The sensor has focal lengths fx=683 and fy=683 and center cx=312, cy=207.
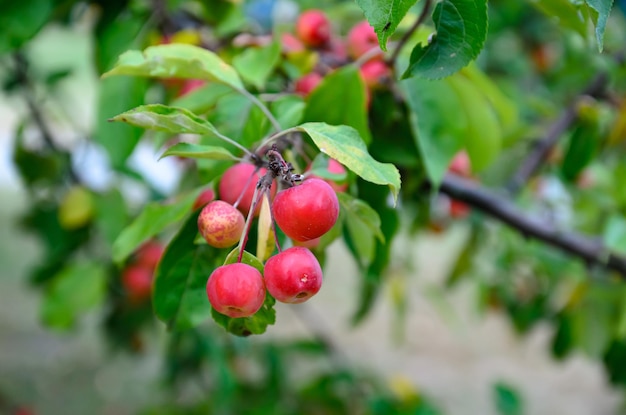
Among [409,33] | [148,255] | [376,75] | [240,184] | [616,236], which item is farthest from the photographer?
[148,255]

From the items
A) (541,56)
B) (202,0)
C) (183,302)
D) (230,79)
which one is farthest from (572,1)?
(541,56)

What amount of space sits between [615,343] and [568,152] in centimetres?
40

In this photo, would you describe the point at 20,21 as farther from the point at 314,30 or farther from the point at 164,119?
the point at 164,119

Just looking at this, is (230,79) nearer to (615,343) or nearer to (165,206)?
(165,206)

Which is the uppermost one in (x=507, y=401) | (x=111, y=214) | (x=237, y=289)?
(x=237, y=289)

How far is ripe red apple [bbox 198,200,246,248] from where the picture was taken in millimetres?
456

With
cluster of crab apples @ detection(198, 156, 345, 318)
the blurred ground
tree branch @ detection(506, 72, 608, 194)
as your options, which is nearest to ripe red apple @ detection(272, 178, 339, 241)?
cluster of crab apples @ detection(198, 156, 345, 318)

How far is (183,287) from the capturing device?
0.57 metres

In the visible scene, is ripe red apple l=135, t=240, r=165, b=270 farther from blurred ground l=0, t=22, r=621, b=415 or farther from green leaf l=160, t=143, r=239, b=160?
blurred ground l=0, t=22, r=621, b=415

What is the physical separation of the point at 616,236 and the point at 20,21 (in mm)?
844

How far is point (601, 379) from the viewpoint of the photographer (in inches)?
130

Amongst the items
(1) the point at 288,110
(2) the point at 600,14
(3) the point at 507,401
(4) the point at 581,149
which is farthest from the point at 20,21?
(3) the point at 507,401

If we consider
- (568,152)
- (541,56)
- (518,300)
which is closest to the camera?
(568,152)

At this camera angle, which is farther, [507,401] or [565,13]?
[507,401]
